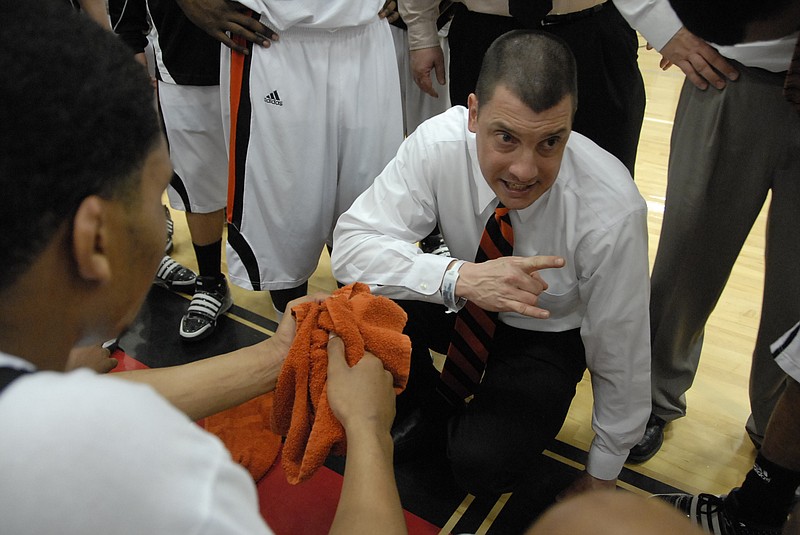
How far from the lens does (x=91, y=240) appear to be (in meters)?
0.68

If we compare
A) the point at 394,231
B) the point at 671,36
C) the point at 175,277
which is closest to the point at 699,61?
the point at 671,36

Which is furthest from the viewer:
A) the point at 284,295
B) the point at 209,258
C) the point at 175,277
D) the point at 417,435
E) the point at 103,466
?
the point at 175,277

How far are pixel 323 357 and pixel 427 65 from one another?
1.31 metres

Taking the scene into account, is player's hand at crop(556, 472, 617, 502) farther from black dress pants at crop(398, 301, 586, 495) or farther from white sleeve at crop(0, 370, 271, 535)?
white sleeve at crop(0, 370, 271, 535)

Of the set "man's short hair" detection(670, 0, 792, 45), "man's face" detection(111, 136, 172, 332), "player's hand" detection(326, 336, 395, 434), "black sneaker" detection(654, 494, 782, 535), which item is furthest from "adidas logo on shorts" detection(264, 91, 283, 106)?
"black sneaker" detection(654, 494, 782, 535)

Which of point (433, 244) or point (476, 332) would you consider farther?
point (433, 244)

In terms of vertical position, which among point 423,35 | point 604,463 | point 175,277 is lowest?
→ point 175,277

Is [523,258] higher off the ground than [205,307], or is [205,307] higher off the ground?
[523,258]

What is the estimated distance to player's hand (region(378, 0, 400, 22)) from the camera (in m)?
2.17

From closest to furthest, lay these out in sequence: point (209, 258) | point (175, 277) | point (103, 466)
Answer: point (103, 466) → point (209, 258) → point (175, 277)

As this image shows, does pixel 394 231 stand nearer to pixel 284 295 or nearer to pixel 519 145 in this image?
pixel 519 145

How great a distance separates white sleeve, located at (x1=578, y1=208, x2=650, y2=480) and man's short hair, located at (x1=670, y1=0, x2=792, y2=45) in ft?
1.47

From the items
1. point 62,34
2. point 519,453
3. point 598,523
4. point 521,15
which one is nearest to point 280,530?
point 519,453

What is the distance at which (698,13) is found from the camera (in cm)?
158
